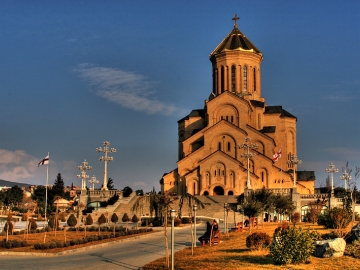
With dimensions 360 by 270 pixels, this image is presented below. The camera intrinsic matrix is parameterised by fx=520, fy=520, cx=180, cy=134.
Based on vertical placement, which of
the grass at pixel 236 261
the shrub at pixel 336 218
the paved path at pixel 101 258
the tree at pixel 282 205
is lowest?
the paved path at pixel 101 258

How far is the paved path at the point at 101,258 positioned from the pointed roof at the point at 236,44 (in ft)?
151

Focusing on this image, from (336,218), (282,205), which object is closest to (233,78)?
(282,205)

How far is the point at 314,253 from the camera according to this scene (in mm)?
17234

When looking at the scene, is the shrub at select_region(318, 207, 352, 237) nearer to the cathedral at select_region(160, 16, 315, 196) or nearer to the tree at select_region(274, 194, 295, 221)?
the tree at select_region(274, 194, 295, 221)

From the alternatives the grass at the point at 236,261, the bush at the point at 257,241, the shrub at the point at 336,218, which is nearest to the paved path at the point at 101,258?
the grass at the point at 236,261

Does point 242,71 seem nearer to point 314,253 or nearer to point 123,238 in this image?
point 123,238

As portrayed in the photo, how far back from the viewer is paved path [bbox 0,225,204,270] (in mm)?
17562

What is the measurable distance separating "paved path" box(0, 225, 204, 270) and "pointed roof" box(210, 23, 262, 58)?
4600cm

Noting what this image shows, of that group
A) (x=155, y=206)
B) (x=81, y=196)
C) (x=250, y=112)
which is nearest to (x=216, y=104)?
(x=250, y=112)

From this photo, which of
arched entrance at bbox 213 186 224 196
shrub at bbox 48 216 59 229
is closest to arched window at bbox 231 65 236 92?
arched entrance at bbox 213 186 224 196

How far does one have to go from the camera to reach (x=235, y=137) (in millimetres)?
61656

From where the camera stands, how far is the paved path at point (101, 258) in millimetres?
17562

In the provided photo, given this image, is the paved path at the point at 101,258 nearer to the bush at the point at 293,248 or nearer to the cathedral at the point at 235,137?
the bush at the point at 293,248

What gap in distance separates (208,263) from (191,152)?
A: 47554 mm
